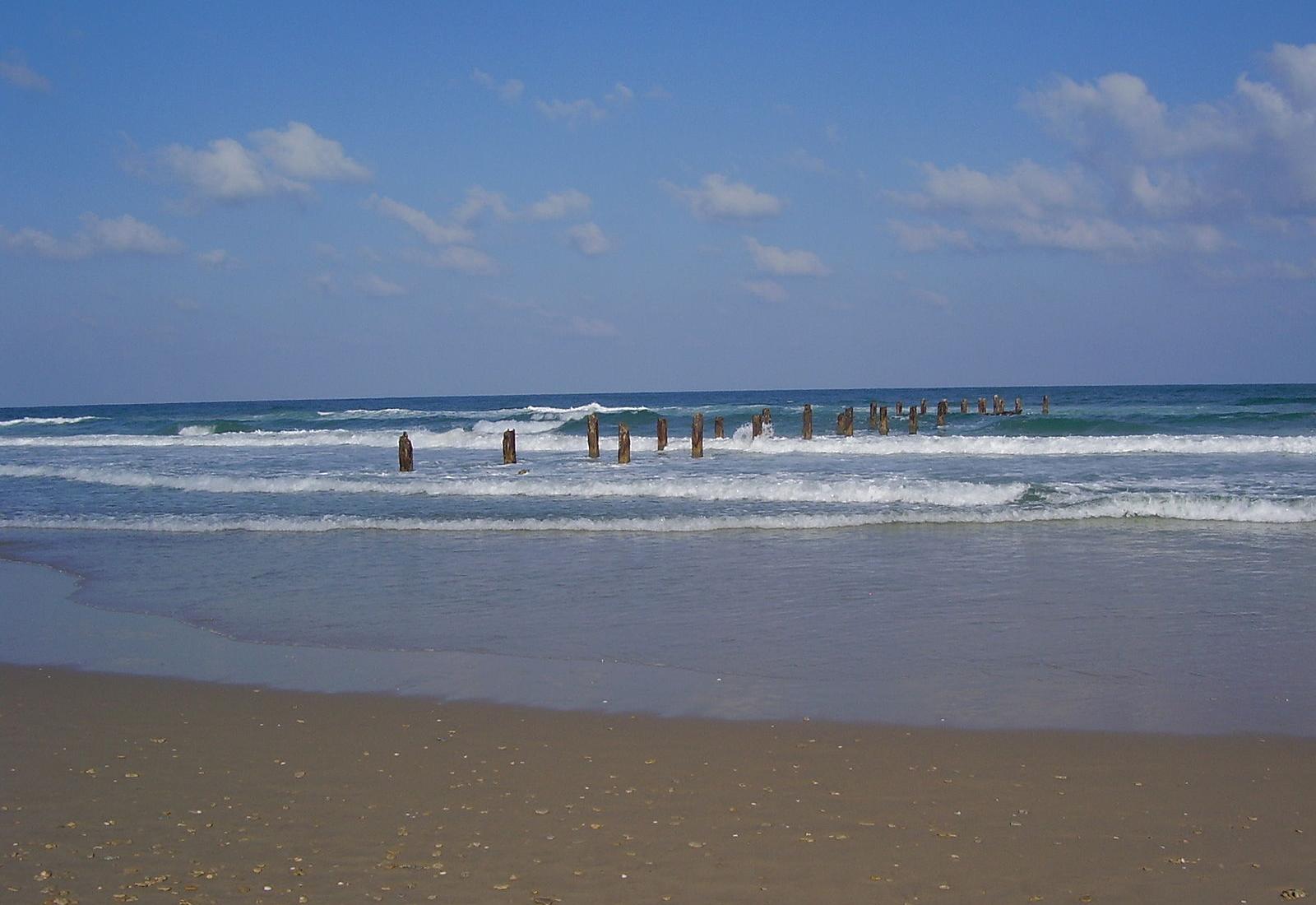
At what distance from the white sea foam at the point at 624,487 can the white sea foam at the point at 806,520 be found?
131cm

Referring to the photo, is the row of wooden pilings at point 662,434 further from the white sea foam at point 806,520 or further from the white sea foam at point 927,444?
the white sea foam at point 806,520

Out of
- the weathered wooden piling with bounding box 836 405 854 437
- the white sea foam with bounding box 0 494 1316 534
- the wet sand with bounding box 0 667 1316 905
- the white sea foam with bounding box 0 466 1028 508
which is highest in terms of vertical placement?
the weathered wooden piling with bounding box 836 405 854 437

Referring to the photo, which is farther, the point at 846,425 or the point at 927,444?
the point at 846,425

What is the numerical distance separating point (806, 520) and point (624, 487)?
485 cm

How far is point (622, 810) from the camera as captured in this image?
435 centimetres

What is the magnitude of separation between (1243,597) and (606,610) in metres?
5.04

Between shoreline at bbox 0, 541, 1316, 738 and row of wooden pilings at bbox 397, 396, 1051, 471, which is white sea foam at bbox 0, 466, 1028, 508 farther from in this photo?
shoreline at bbox 0, 541, 1316, 738

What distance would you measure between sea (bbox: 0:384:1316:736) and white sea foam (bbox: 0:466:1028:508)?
0.08m

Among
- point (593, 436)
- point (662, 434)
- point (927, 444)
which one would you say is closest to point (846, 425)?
point (927, 444)

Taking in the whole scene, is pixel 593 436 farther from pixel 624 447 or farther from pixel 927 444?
pixel 927 444

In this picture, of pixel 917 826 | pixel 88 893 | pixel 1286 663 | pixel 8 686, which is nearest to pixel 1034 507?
pixel 1286 663

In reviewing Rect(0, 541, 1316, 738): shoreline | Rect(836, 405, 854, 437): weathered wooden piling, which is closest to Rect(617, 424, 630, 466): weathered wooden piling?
Rect(836, 405, 854, 437): weathered wooden piling

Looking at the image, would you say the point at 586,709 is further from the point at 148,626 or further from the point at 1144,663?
the point at 148,626

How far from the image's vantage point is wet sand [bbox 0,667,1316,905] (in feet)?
12.0
